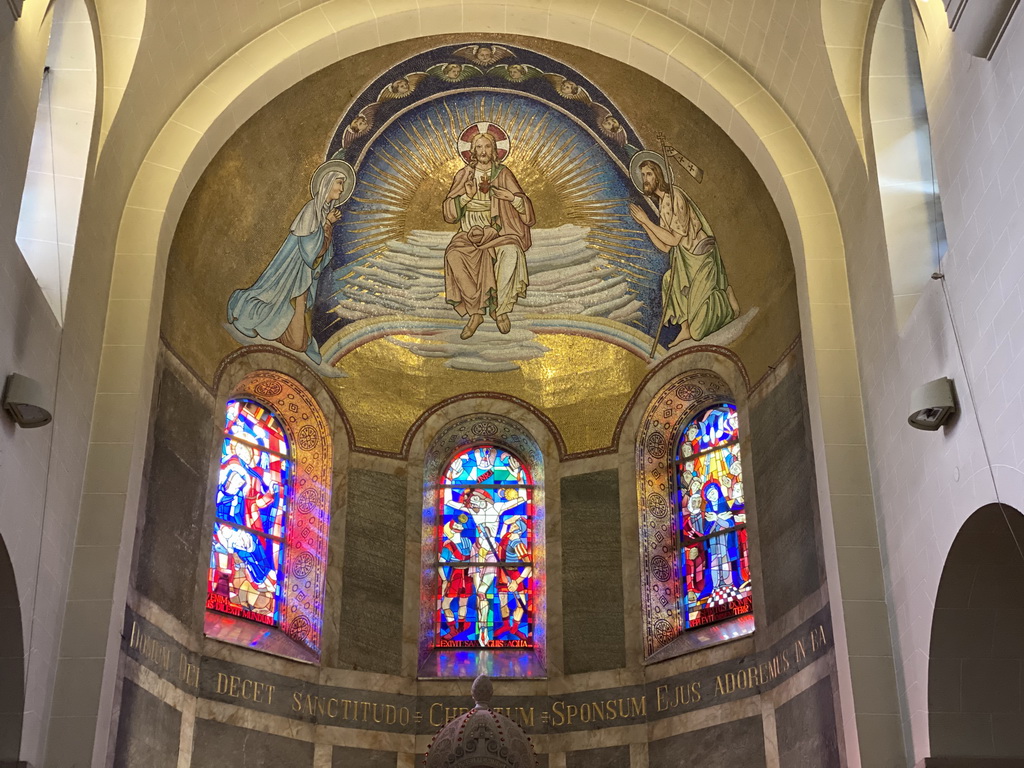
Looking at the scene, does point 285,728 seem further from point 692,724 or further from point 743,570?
point 743,570

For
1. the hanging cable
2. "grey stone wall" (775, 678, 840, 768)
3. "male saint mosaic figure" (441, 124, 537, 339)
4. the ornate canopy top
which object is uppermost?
"male saint mosaic figure" (441, 124, 537, 339)

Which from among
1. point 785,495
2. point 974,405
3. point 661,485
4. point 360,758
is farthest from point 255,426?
point 974,405

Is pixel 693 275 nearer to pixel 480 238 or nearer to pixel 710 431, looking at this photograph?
pixel 710 431

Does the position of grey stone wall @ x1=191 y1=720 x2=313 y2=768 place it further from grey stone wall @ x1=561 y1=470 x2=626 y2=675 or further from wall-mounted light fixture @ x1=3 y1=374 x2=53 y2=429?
wall-mounted light fixture @ x1=3 y1=374 x2=53 y2=429

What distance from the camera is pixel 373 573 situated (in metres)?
14.2

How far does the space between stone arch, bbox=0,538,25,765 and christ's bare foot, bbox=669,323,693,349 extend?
7.62 metres

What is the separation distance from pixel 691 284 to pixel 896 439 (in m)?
4.37

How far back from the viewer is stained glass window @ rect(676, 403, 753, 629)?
45.1 feet

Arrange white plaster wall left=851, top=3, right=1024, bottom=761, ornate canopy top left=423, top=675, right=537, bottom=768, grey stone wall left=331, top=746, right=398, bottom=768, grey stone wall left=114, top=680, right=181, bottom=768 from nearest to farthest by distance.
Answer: white plaster wall left=851, top=3, right=1024, bottom=761 → ornate canopy top left=423, top=675, right=537, bottom=768 → grey stone wall left=114, top=680, right=181, bottom=768 → grey stone wall left=331, top=746, right=398, bottom=768

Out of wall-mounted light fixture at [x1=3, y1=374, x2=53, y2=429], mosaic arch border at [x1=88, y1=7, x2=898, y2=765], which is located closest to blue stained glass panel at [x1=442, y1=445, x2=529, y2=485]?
mosaic arch border at [x1=88, y1=7, x2=898, y2=765]

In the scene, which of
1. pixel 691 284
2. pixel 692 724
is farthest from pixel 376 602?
pixel 691 284

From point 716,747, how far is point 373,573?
3.89 metres

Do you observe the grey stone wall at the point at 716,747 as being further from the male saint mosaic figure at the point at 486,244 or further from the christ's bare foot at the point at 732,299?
the male saint mosaic figure at the point at 486,244

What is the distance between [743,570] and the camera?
44.8 feet
